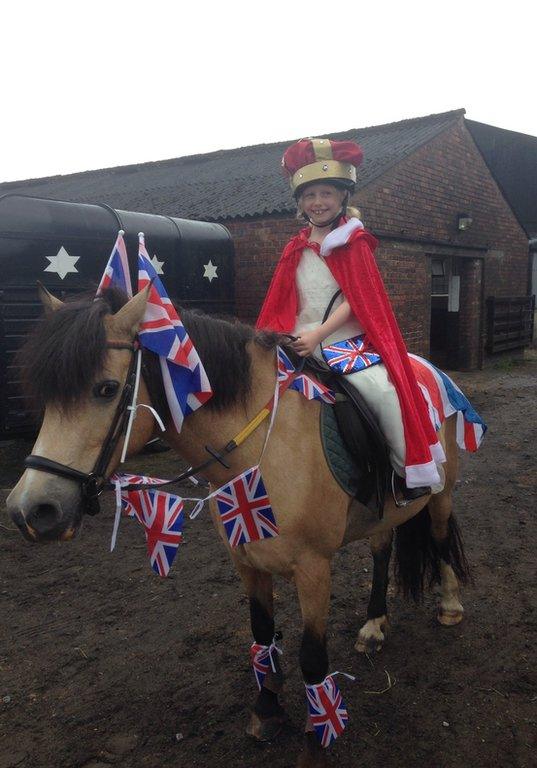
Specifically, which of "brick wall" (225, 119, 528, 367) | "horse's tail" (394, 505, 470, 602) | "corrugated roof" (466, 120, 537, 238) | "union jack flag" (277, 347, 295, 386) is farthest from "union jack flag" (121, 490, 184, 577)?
"corrugated roof" (466, 120, 537, 238)

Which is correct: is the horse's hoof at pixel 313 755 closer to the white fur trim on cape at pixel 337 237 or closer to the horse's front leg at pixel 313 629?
the horse's front leg at pixel 313 629

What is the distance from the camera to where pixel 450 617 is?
3154 millimetres

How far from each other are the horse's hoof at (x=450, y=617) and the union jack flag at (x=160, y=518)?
204 centimetres

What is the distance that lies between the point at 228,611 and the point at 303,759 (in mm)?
1253

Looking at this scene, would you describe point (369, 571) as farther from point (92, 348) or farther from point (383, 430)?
point (92, 348)

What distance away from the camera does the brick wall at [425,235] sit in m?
8.77

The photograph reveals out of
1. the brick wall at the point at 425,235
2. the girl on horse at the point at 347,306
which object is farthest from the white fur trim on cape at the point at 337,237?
the brick wall at the point at 425,235

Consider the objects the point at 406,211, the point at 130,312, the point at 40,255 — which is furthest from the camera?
the point at 406,211

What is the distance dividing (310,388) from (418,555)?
1.66m

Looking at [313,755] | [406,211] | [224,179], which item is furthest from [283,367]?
[224,179]

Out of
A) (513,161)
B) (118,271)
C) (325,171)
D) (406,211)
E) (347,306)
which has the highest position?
(513,161)

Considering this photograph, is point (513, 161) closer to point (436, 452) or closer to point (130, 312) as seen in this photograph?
point (436, 452)

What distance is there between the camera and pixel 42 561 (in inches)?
160

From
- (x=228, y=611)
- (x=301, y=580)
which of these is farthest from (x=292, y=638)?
(x=301, y=580)
